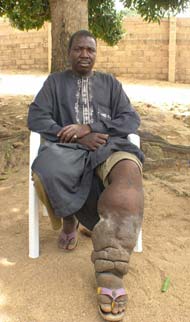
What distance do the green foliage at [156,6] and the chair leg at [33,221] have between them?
3948 mm

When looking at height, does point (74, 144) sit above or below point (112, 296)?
above

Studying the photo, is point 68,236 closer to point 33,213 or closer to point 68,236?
point 68,236

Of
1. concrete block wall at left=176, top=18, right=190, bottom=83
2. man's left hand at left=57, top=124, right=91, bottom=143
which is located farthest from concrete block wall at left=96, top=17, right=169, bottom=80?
man's left hand at left=57, top=124, right=91, bottom=143

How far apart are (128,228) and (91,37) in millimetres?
1311

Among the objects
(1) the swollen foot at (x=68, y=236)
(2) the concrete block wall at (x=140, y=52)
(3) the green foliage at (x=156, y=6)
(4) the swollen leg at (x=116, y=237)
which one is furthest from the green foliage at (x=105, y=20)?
(2) the concrete block wall at (x=140, y=52)

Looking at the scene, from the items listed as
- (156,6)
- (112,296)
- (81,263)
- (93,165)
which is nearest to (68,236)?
(81,263)

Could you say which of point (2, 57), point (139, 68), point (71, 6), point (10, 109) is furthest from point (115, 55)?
point (71, 6)

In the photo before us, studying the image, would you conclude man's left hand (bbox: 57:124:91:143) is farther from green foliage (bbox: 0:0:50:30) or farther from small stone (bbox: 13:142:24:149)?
green foliage (bbox: 0:0:50:30)

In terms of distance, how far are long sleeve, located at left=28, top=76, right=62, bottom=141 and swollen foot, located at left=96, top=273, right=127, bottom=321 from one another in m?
0.99

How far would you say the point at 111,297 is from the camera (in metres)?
2.07

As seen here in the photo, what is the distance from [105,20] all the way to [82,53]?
4.26 metres

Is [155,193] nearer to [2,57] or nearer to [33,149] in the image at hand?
[33,149]

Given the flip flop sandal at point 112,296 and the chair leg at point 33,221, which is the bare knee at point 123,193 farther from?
the chair leg at point 33,221

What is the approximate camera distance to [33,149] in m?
2.68
